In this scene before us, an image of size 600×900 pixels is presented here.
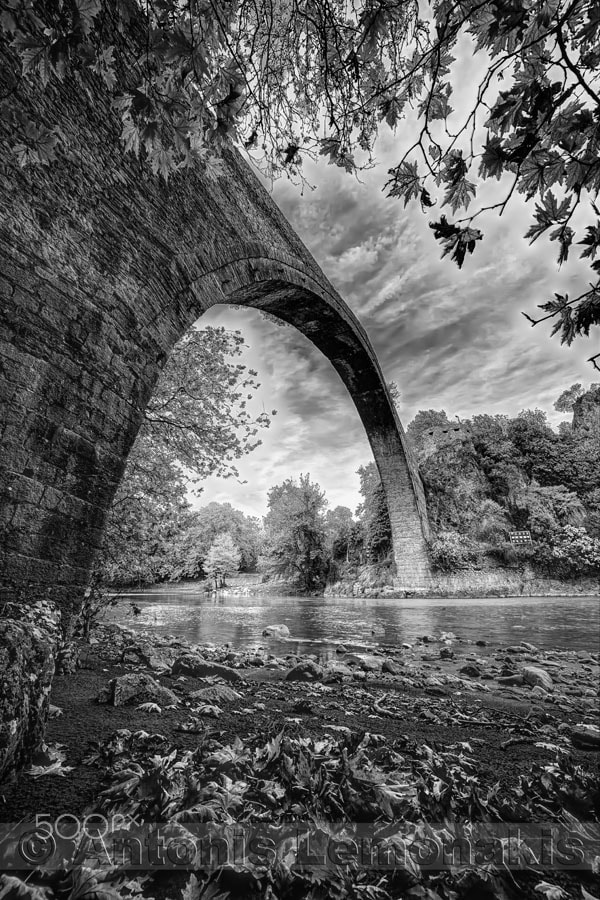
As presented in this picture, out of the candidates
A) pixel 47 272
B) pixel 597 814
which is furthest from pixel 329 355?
pixel 597 814

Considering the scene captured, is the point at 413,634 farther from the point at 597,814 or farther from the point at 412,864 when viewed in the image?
the point at 412,864

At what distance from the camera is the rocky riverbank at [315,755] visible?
Answer: 1176mm

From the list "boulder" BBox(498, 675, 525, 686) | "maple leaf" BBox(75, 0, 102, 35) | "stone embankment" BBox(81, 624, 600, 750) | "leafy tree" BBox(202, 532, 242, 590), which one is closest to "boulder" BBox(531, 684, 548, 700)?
"stone embankment" BBox(81, 624, 600, 750)

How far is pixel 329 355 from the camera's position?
407 inches

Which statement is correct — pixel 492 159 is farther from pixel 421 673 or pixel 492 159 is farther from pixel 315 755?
pixel 421 673

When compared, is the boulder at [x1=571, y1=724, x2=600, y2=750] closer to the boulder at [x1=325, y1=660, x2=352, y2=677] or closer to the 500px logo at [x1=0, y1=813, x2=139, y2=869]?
the boulder at [x1=325, y1=660, x2=352, y2=677]

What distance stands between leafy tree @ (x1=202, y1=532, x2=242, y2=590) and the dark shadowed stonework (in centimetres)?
3023

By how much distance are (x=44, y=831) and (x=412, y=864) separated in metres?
1.09

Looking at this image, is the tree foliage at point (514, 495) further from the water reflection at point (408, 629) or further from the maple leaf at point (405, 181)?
the maple leaf at point (405, 181)

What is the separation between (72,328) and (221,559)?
3783 centimetres

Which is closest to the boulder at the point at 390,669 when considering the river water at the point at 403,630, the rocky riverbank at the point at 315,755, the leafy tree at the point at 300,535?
the rocky riverbank at the point at 315,755

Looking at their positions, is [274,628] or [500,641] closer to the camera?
[500,641]

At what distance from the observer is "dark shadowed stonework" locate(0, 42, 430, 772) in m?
2.00

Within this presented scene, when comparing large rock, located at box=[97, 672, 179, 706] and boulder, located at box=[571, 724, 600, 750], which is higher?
large rock, located at box=[97, 672, 179, 706]
